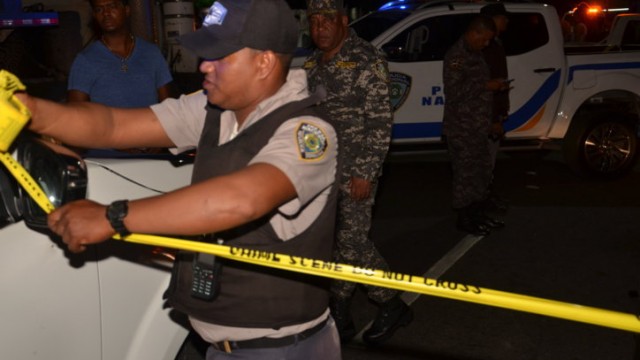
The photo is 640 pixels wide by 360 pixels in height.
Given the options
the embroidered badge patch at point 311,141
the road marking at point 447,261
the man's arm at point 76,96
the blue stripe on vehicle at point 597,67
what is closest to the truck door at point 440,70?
the blue stripe on vehicle at point 597,67

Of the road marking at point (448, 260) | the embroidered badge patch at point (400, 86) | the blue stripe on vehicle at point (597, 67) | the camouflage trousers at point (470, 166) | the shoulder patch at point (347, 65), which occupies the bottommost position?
the road marking at point (448, 260)

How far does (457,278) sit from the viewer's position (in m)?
5.13

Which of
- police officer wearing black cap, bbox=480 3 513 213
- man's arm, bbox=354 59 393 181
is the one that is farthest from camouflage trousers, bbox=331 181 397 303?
police officer wearing black cap, bbox=480 3 513 213

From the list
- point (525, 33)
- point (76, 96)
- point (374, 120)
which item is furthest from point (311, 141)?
point (525, 33)

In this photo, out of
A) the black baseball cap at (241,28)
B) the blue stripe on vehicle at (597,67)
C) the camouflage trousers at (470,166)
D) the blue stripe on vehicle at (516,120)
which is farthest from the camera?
the blue stripe on vehicle at (597,67)

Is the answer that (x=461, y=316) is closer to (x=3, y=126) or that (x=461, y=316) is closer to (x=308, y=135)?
(x=308, y=135)

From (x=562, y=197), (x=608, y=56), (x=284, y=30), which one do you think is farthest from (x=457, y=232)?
(x=284, y=30)

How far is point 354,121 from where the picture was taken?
3883 mm

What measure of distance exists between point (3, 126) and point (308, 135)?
822 millimetres

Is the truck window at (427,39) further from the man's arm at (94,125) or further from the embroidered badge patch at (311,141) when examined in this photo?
the embroidered badge patch at (311,141)

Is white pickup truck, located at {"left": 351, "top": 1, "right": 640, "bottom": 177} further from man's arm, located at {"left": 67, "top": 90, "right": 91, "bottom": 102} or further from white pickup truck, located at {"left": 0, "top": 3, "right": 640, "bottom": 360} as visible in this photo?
white pickup truck, located at {"left": 0, "top": 3, "right": 640, "bottom": 360}

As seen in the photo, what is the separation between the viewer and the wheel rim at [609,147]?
26.2 feet

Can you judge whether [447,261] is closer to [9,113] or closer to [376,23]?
[376,23]

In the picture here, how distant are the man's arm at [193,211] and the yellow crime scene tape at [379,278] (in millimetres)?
133
